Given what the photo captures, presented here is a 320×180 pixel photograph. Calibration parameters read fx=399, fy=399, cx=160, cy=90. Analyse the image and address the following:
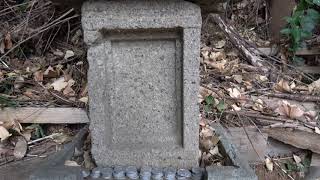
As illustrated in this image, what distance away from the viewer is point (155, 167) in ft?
→ 6.15

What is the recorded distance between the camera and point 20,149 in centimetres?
234

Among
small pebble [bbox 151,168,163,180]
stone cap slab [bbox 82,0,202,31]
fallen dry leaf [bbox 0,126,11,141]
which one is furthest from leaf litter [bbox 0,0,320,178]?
stone cap slab [bbox 82,0,202,31]

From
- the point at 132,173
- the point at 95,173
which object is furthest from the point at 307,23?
the point at 95,173

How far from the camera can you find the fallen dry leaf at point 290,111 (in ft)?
7.87

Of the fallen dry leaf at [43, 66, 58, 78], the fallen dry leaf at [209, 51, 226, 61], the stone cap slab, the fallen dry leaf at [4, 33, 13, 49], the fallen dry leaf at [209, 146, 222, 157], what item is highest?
the stone cap slab

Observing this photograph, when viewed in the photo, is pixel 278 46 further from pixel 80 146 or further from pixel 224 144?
pixel 80 146

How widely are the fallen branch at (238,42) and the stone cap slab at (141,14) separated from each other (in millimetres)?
1489

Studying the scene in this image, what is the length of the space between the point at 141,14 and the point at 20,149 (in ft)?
3.90

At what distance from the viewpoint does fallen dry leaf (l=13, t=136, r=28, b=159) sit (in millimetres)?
2316

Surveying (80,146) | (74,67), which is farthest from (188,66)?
(74,67)

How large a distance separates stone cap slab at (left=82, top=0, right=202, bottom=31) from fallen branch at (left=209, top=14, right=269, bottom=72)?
149 centimetres

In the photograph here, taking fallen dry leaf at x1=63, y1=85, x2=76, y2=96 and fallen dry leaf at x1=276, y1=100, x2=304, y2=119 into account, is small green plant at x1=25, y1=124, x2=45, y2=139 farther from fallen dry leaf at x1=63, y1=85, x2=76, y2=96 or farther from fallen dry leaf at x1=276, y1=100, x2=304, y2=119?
fallen dry leaf at x1=276, y1=100, x2=304, y2=119

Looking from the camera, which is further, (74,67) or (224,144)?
(74,67)

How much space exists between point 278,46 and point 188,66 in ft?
5.72
